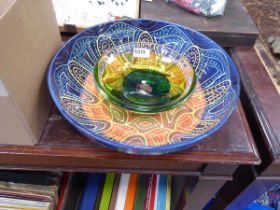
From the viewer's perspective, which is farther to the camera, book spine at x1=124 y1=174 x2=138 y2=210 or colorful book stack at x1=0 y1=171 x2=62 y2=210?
book spine at x1=124 y1=174 x2=138 y2=210

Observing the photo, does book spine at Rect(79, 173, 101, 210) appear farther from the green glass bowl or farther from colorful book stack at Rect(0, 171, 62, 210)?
the green glass bowl

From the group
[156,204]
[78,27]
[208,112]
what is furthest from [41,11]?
[156,204]

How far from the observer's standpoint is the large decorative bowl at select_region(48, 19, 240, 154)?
1.33 feet

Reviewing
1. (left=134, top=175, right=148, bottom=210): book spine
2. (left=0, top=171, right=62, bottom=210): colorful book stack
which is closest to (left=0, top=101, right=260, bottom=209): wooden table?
(left=0, top=171, right=62, bottom=210): colorful book stack

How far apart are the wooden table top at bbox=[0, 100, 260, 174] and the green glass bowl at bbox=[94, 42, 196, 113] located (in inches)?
3.3

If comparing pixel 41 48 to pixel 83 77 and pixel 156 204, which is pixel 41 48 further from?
pixel 156 204

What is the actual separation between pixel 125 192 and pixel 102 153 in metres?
0.39

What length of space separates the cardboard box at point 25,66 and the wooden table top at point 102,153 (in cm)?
2

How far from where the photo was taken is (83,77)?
0.50 m

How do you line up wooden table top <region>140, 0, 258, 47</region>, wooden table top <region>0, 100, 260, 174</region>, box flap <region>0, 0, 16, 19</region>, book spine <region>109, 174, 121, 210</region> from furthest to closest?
book spine <region>109, 174, 121, 210</region> → wooden table top <region>140, 0, 258, 47</region> → wooden table top <region>0, 100, 260, 174</region> → box flap <region>0, 0, 16, 19</region>

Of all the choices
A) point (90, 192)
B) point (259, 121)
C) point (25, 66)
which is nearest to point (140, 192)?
point (90, 192)

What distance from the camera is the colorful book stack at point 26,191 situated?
2.16 ft

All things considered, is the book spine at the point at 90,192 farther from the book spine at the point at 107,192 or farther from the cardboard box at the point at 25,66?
the cardboard box at the point at 25,66

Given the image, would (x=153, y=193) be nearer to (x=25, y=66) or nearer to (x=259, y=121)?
(x=259, y=121)
